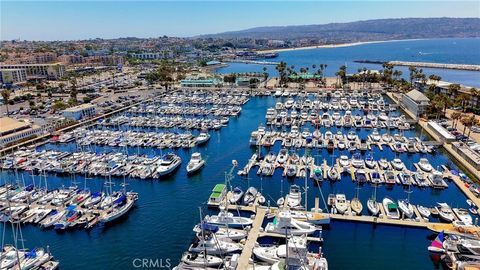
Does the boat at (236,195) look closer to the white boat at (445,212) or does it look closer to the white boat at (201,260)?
the white boat at (201,260)

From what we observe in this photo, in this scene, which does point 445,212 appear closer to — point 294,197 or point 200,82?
point 294,197

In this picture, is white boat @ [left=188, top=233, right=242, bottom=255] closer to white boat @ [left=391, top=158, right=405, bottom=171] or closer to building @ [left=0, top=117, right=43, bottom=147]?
white boat @ [left=391, top=158, right=405, bottom=171]

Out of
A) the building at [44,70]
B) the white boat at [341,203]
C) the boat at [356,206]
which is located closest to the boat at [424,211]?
the boat at [356,206]

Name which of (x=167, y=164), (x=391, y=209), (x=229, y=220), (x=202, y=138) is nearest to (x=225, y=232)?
(x=229, y=220)

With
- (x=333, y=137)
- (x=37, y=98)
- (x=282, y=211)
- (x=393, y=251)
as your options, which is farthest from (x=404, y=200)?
(x=37, y=98)

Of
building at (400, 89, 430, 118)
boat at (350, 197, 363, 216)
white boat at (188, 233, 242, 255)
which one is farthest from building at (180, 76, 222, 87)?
white boat at (188, 233, 242, 255)
